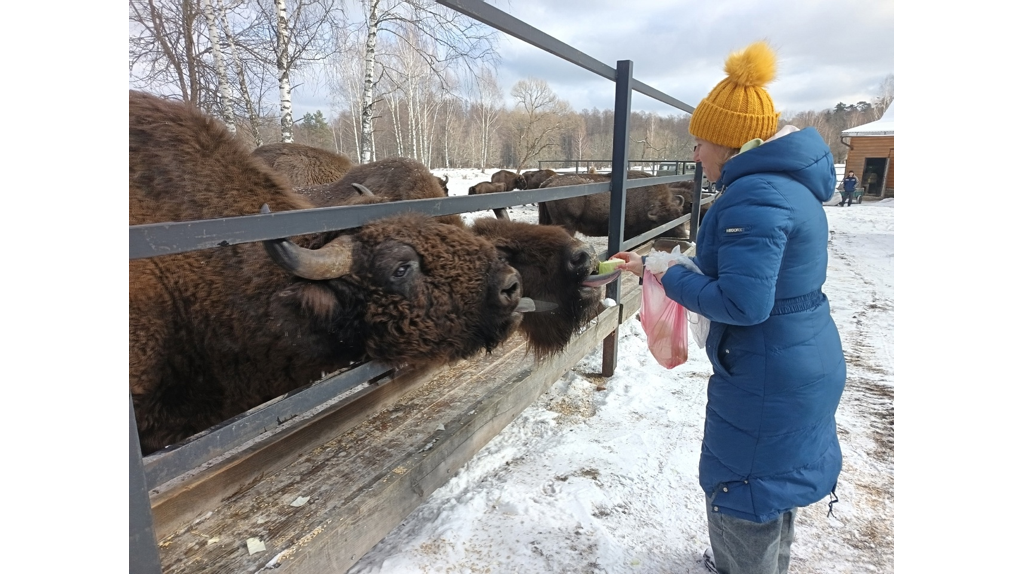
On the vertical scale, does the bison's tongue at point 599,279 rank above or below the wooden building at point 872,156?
below

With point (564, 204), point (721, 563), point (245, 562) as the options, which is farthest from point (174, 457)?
point (564, 204)

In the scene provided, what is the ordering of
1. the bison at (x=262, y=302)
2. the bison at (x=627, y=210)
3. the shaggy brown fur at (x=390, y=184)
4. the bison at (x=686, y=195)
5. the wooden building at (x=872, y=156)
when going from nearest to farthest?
the bison at (x=262, y=302) < the shaggy brown fur at (x=390, y=184) < the bison at (x=627, y=210) < the bison at (x=686, y=195) < the wooden building at (x=872, y=156)

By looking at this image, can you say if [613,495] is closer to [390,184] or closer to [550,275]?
[550,275]

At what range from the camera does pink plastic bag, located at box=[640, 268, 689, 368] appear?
243cm

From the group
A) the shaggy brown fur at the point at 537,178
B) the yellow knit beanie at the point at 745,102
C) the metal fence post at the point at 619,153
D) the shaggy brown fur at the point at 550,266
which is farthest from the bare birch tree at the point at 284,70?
the yellow knit beanie at the point at 745,102

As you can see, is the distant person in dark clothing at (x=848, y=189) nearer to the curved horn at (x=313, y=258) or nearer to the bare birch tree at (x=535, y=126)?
the bare birch tree at (x=535, y=126)

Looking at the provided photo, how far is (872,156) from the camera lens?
31.6 m

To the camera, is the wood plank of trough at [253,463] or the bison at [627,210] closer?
the wood plank of trough at [253,463]

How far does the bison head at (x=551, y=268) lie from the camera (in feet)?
9.49

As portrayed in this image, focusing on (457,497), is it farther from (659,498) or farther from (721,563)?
(721,563)

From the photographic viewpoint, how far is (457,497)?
10.2ft

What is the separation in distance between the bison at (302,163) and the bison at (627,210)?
491cm

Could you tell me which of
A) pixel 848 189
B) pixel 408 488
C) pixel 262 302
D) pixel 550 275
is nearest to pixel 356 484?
pixel 408 488

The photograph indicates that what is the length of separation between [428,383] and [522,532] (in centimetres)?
148
